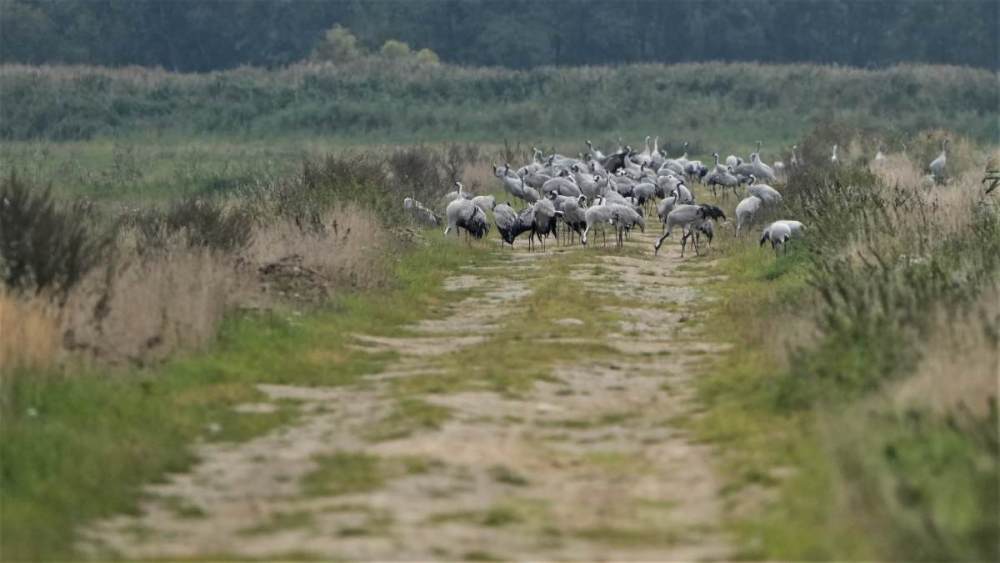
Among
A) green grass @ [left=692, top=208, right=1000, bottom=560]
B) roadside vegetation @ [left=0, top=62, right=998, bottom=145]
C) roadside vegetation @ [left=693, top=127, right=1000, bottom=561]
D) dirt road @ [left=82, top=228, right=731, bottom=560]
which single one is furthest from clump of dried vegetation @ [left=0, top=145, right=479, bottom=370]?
roadside vegetation @ [left=0, top=62, right=998, bottom=145]

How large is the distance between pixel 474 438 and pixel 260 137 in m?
59.6

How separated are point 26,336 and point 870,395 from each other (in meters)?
6.27

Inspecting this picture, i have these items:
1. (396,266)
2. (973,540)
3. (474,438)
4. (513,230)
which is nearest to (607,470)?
(474,438)

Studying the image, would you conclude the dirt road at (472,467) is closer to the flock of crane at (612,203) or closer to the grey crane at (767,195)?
the flock of crane at (612,203)

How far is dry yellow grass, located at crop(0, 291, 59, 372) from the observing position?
14820 mm

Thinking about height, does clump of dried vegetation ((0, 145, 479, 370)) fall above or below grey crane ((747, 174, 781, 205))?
below

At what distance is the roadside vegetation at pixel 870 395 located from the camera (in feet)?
33.1

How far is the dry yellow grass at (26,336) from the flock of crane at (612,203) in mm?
12961

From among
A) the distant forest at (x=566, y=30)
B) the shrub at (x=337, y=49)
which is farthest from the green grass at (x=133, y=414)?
the distant forest at (x=566, y=30)

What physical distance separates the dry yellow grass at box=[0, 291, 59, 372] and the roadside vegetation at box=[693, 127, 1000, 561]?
16.3ft

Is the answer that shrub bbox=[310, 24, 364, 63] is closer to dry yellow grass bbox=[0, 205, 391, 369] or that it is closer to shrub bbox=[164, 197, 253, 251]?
shrub bbox=[164, 197, 253, 251]

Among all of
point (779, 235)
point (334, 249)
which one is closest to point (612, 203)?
point (779, 235)

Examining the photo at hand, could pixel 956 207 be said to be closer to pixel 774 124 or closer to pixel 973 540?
pixel 973 540

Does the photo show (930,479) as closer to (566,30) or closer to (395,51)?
(395,51)
